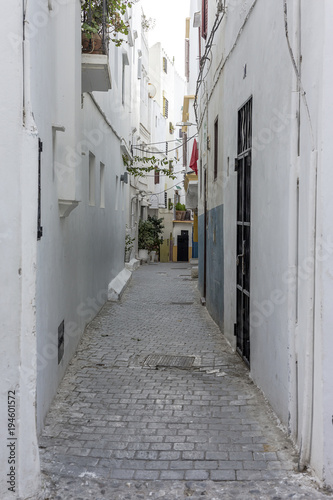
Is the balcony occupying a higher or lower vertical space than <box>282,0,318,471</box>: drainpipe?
higher

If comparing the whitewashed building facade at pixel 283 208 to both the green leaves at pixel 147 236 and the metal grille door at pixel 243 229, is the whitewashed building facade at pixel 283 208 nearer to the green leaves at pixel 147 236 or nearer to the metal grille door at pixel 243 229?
the metal grille door at pixel 243 229

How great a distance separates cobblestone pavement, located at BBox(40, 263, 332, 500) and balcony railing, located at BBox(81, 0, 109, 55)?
162 inches

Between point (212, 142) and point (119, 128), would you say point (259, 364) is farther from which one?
point (119, 128)

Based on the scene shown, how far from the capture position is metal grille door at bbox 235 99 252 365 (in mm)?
6855

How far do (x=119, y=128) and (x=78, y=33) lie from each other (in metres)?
8.83

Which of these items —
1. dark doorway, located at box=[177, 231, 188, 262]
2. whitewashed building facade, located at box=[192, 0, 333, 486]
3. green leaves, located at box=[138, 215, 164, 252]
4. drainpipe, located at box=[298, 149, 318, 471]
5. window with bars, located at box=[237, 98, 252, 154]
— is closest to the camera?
whitewashed building facade, located at box=[192, 0, 333, 486]

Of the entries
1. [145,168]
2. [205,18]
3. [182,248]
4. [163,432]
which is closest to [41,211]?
[163,432]

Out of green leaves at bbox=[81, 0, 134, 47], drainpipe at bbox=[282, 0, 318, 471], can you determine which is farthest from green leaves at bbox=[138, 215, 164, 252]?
drainpipe at bbox=[282, 0, 318, 471]

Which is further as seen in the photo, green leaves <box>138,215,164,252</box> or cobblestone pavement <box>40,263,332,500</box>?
green leaves <box>138,215,164,252</box>

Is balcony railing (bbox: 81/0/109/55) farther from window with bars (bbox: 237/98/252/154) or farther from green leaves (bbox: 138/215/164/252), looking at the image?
green leaves (bbox: 138/215/164/252)

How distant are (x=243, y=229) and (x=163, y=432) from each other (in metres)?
3.05

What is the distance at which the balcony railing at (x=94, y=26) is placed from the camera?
283 inches

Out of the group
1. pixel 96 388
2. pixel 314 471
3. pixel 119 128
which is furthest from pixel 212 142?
pixel 314 471

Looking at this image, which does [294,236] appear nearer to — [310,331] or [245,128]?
[310,331]
